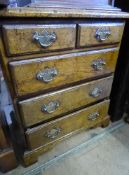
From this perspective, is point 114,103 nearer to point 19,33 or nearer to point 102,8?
point 102,8

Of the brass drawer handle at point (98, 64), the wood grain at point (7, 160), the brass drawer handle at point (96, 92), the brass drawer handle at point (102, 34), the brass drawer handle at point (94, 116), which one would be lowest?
the wood grain at point (7, 160)

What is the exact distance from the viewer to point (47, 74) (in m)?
0.75

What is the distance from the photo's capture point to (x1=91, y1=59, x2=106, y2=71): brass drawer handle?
0.88m

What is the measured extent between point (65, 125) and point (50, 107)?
0.21 m

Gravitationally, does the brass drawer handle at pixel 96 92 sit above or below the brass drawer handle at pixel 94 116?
above

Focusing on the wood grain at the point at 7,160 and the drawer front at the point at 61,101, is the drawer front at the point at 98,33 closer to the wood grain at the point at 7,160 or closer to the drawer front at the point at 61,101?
the drawer front at the point at 61,101

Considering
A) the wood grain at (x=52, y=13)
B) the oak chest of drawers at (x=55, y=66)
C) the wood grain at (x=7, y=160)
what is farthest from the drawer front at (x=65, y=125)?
the wood grain at (x=52, y=13)

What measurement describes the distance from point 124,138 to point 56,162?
1.80ft

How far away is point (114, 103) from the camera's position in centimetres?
127

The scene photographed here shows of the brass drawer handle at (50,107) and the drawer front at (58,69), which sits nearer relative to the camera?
the drawer front at (58,69)

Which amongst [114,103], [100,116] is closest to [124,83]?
[114,103]

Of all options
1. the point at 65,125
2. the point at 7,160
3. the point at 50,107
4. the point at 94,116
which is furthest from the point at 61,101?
the point at 7,160

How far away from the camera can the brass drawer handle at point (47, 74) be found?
73 cm

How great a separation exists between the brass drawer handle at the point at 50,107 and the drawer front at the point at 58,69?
0.10 m
